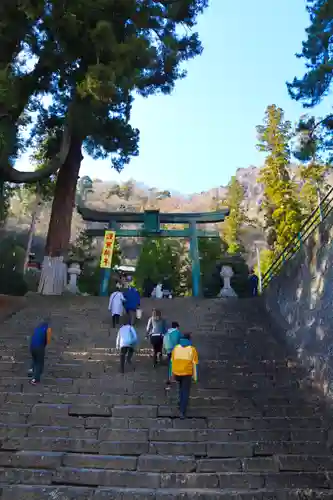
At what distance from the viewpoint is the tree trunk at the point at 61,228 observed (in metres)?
14.9

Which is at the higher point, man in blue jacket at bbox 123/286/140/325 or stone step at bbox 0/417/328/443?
man in blue jacket at bbox 123/286/140/325

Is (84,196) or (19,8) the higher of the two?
(84,196)

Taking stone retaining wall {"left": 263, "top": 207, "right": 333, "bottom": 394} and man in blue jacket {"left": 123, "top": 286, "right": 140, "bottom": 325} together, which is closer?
stone retaining wall {"left": 263, "top": 207, "right": 333, "bottom": 394}

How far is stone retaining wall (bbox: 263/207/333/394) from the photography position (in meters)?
7.41

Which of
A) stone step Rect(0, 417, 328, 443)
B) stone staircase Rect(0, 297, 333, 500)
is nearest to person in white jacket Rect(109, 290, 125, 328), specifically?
stone staircase Rect(0, 297, 333, 500)

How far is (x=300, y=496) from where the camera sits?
4.80 meters

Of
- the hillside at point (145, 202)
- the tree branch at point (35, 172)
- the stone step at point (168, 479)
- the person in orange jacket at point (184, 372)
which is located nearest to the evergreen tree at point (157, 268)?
the tree branch at point (35, 172)

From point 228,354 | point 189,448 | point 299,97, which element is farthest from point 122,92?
point 189,448

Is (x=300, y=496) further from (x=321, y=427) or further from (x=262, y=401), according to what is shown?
(x=262, y=401)

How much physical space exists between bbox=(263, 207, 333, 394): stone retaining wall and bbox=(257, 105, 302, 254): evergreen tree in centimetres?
1684

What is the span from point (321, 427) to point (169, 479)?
2.46 m

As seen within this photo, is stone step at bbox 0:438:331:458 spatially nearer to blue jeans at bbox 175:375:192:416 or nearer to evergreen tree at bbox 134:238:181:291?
blue jeans at bbox 175:375:192:416

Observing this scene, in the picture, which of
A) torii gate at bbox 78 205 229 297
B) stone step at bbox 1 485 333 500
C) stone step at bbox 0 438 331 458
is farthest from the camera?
torii gate at bbox 78 205 229 297

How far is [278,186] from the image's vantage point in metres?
28.7
